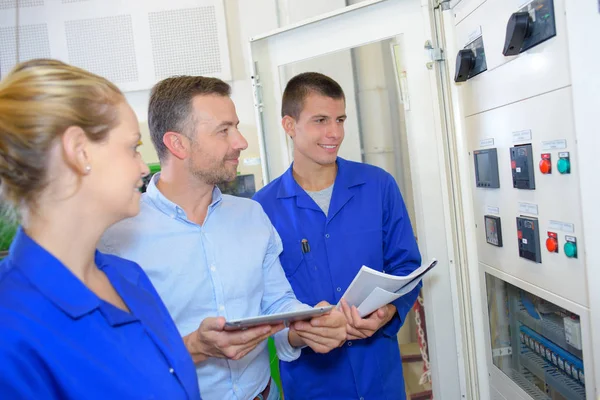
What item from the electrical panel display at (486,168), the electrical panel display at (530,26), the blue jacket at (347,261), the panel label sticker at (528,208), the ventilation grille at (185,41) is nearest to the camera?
the electrical panel display at (530,26)

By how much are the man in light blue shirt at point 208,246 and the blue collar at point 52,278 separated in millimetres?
432

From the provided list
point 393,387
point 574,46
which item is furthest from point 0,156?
point 393,387

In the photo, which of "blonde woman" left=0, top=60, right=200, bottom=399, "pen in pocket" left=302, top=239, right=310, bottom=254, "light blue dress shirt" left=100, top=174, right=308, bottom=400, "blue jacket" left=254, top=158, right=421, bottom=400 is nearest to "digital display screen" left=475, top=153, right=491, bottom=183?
"blue jacket" left=254, top=158, right=421, bottom=400

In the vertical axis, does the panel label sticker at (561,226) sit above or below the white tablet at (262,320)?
above

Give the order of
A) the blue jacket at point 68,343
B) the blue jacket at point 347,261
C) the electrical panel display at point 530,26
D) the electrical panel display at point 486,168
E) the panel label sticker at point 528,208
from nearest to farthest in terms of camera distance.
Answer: the blue jacket at point 68,343 < the electrical panel display at point 530,26 < the panel label sticker at point 528,208 < the electrical panel display at point 486,168 < the blue jacket at point 347,261

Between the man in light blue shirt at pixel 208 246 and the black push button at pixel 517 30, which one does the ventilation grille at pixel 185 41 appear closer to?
the man in light blue shirt at pixel 208 246

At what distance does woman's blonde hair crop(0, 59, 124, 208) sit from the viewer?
0.82m

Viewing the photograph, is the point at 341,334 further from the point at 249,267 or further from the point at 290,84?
the point at 290,84

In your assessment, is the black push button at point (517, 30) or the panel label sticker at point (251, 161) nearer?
the black push button at point (517, 30)

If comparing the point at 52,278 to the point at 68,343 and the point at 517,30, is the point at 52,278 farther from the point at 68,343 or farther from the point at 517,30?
the point at 517,30

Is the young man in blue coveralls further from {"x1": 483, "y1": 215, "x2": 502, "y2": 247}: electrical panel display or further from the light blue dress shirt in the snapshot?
the light blue dress shirt

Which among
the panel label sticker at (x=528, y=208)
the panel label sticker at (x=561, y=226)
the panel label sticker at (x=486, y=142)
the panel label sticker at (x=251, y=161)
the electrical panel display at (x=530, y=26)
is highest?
the electrical panel display at (x=530, y=26)

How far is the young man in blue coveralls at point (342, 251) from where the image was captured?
1853 millimetres

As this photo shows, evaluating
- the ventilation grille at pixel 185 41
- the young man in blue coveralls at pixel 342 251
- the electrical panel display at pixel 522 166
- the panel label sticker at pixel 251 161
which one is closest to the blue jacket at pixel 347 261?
the young man in blue coveralls at pixel 342 251
